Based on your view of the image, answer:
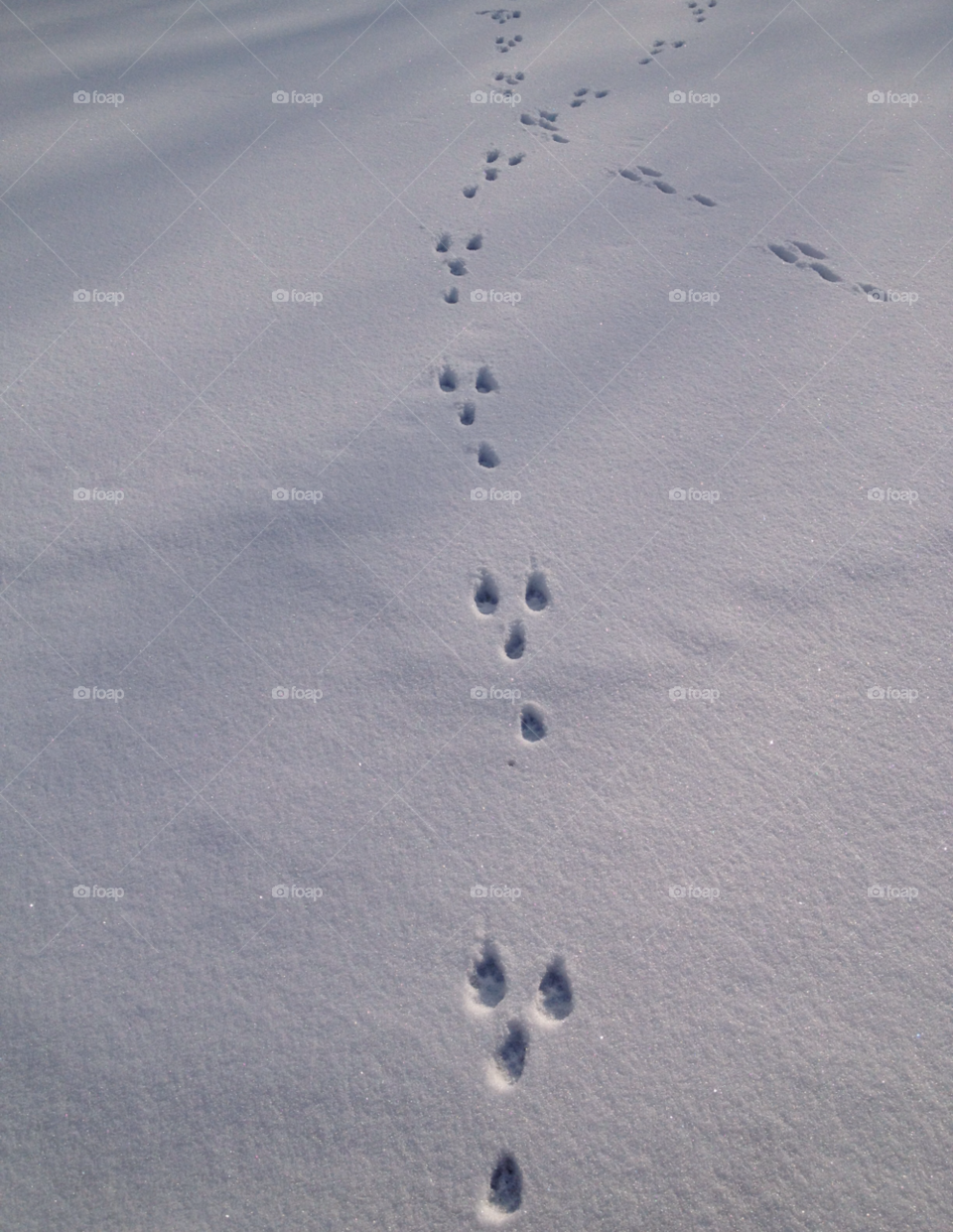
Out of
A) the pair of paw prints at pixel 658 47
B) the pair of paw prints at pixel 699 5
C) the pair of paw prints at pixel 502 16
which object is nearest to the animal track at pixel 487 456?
the pair of paw prints at pixel 658 47

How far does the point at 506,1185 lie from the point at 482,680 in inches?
42.4

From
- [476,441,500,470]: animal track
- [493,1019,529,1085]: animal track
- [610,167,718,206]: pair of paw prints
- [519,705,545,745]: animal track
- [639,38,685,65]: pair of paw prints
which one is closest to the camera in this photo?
[493,1019,529,1085]: animal track

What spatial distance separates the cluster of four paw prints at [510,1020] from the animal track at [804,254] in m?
2.67

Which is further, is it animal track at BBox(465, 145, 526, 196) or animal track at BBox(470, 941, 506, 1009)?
animal track at BBox(465, 145, 526, 196)

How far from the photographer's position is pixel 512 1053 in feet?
5.16

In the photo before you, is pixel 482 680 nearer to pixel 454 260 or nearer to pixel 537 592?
pixel 537 592

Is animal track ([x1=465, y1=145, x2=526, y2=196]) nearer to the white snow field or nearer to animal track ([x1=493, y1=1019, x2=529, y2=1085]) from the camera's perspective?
the white snow field

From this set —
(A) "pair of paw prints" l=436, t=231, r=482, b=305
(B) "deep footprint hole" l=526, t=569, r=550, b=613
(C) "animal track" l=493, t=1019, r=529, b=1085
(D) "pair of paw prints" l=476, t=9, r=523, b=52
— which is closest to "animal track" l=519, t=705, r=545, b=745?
(B) "deep footprint hole" l=526, t=569, r=550, b=613

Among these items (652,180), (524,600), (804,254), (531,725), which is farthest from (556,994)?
(652,180)

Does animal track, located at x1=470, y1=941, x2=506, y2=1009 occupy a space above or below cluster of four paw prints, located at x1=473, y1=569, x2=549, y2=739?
below

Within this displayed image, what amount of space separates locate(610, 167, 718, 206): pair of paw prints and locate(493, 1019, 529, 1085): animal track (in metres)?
3.19

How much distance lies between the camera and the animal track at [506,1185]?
1442 mm

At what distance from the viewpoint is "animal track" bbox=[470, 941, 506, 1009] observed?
1.63 metres

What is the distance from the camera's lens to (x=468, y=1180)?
4.78ft
